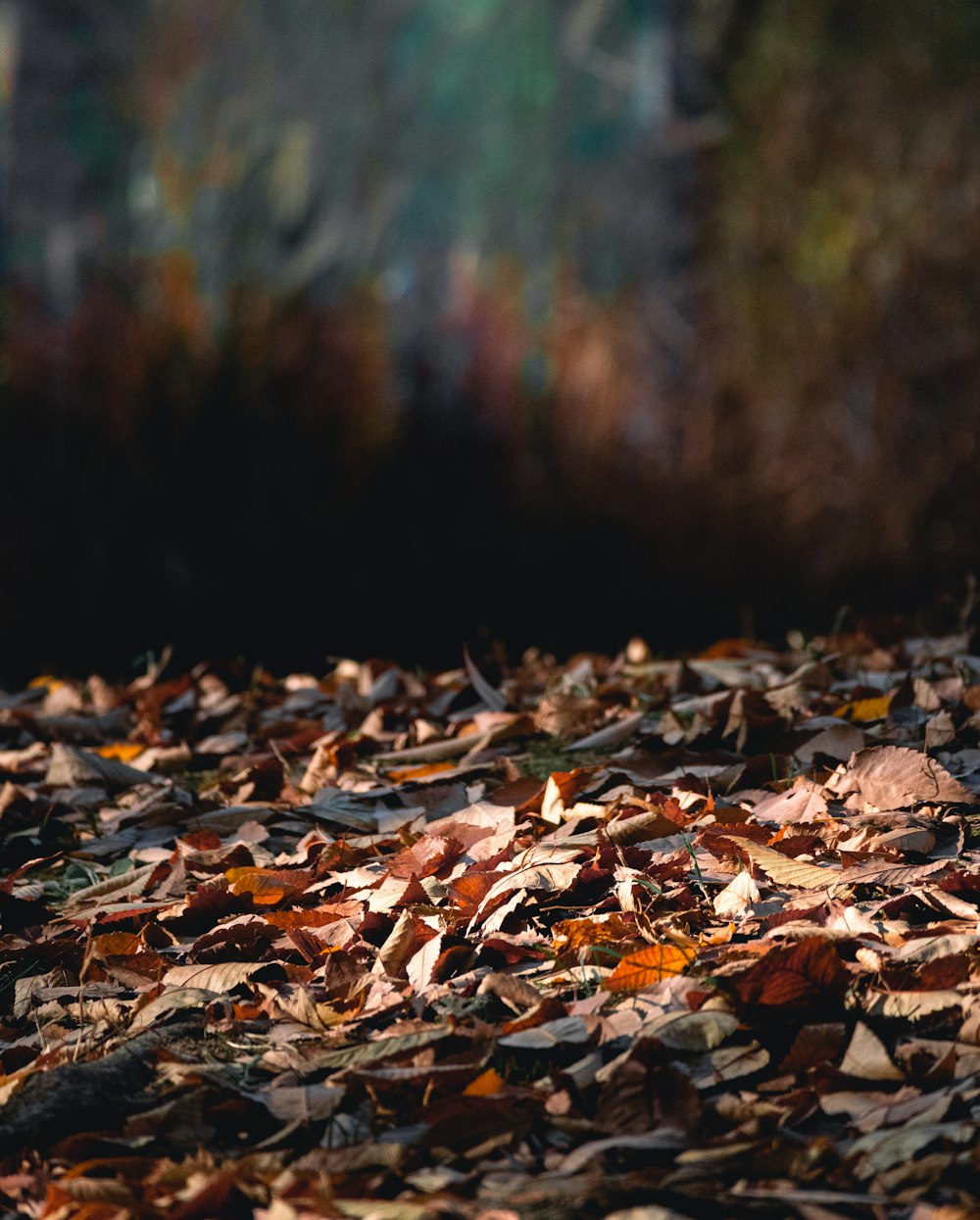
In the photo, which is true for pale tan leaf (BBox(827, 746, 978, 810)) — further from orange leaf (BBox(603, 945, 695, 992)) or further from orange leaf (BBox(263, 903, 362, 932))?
orange leaf (BBox(263, 903, 362, 932))

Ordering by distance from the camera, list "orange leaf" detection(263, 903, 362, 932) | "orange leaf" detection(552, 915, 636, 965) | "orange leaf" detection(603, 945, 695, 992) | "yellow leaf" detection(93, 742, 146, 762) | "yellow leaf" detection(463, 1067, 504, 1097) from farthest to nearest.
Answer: "yellow leaf" detection(93, 742, 146, 762) → "orange leaf" detection(263, 903, 362, 932) → "orange leaf" detection(552, 915, 636, 965) → "orange leaf" detection(603, 945, 695, 992) → "yellow leaf" detection(463, 1067, 504, 1097)

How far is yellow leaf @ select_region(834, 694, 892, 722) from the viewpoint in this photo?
248cm

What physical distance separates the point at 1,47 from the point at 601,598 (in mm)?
4211

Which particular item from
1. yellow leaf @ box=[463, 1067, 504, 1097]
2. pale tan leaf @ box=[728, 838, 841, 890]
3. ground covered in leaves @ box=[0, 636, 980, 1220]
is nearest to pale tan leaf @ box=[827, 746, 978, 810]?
ground covered in leaves @ box=[0, 636, 980, 1220]

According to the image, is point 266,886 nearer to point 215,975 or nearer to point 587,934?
point 215,975

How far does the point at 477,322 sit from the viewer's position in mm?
7301

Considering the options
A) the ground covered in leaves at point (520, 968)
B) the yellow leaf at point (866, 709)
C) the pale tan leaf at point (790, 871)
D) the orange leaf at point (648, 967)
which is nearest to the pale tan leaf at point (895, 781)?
the ground covered in leaves at point (520, 968)

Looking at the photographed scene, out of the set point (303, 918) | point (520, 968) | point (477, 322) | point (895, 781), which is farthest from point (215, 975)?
point (477, 322)

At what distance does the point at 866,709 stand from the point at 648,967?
1.15 m

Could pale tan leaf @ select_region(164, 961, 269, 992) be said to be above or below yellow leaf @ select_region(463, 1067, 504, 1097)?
below

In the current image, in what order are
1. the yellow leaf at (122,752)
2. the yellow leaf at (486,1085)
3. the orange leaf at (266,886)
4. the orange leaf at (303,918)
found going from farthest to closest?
the yellow leaf at (122,752) → the orange leaf at (266,886) → the orange leaf at (303,918) → the yellow leaf at (486,1085)

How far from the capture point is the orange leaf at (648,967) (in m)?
1.48

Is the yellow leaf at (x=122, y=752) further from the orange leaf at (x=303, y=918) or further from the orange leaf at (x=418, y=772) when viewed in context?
the orange leaf at (x=303, y=918)

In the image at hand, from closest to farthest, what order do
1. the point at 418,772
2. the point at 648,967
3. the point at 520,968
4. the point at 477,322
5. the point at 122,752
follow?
1. the point at 648,967
2. the point at 520,968
3. the point at 418,772
4. the point at 122,752
5. the point at 477,322
